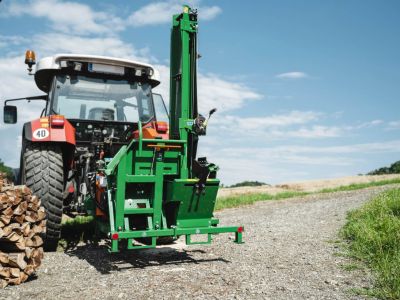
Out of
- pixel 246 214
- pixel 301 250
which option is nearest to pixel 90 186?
pixel 301 250

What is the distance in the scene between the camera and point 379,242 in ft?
17.1

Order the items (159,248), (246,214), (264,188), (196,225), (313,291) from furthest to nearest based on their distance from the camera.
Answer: (264,188) < (246,214) < (159,248) < (196,225) < (313,291)

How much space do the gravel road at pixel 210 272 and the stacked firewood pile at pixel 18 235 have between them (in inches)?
6.1

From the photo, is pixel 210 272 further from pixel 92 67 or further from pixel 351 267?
pixel 92 67

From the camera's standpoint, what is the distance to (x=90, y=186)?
547 cm

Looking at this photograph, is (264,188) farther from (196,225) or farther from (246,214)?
(196,225)

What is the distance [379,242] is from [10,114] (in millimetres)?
5513

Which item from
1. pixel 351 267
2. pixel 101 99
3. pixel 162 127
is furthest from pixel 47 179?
pixel 351 267

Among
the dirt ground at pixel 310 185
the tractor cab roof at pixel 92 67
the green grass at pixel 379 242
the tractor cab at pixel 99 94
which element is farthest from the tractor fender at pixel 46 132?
the dirt ground at pixel 310 185

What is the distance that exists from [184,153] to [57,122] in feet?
5.56

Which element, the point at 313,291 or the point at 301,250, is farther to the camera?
the point at 301,250

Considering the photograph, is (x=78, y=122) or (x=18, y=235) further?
(x=78, y=122)

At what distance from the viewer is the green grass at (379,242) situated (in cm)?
395

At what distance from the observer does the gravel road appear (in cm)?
379
